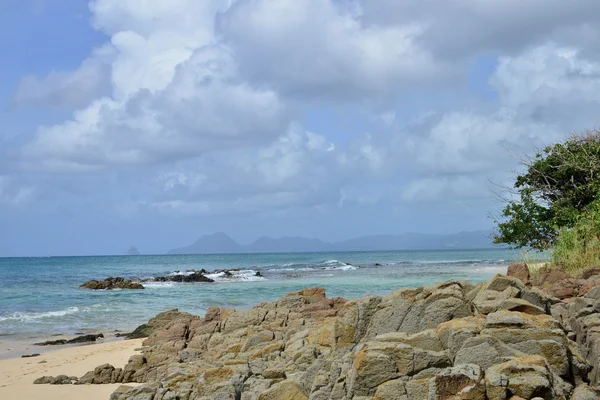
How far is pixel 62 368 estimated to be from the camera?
15.9m

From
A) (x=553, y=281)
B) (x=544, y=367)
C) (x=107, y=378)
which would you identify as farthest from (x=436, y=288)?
(x=107, y=378)

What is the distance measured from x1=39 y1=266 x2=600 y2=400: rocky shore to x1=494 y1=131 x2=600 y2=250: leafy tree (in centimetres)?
913

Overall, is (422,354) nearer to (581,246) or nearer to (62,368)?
(62,368)

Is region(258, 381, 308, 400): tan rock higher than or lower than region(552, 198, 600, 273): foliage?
lower

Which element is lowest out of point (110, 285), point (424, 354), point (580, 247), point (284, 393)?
point (110, 285)

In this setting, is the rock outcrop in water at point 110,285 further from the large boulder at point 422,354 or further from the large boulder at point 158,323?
the large boulder at point 422,354

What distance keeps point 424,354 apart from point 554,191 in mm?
17548

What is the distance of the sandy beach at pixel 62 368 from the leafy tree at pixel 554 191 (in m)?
14.5

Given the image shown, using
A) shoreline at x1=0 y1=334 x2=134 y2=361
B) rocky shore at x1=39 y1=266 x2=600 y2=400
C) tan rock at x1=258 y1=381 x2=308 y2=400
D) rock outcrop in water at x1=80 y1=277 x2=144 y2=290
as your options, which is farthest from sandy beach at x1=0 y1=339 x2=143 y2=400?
rock outcrop in water at x1=80 y1=277 x2=144 y2=290

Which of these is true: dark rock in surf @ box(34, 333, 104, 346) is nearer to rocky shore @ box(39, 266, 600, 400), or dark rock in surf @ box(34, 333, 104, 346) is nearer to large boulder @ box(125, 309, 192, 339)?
large boulder @ box(125, 309, 192, 339)

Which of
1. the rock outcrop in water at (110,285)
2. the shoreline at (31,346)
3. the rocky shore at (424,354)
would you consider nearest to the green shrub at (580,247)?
A: the rocky shore at (424,354)

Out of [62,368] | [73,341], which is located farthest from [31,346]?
[62,368]

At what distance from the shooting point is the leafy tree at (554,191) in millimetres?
21984

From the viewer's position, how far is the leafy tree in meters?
22.0
